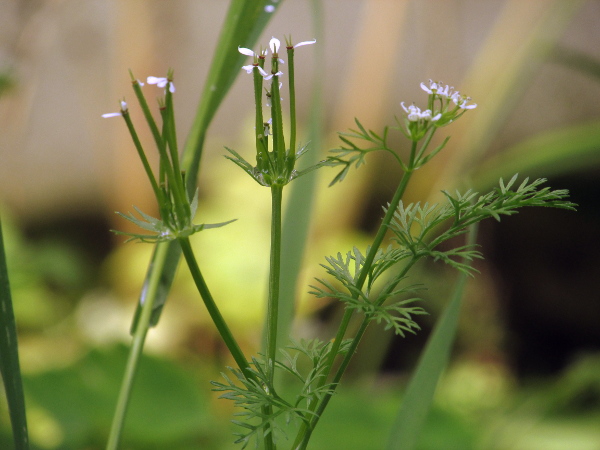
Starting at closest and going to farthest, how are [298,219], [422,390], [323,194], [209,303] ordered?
[209,303] → [422,390] → [298,219] → [323,194]

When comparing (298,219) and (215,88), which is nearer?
(215,88)

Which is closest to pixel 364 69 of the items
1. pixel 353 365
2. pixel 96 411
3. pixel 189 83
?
pixel 189 83

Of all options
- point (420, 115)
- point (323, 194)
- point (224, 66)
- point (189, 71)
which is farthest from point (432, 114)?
point (189, 71)

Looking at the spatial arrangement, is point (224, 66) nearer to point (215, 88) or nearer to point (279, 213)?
point (215, 88)

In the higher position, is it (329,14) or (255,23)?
(329,14)

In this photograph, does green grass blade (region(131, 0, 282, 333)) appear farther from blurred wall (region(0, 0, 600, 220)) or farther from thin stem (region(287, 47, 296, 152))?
blurred wall (region(0, 0, 600, 220))

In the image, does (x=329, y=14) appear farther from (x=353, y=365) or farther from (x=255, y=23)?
(x=255, y=23)

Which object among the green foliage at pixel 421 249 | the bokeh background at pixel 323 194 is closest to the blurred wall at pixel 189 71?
the bokeh background at pixel 323 194
